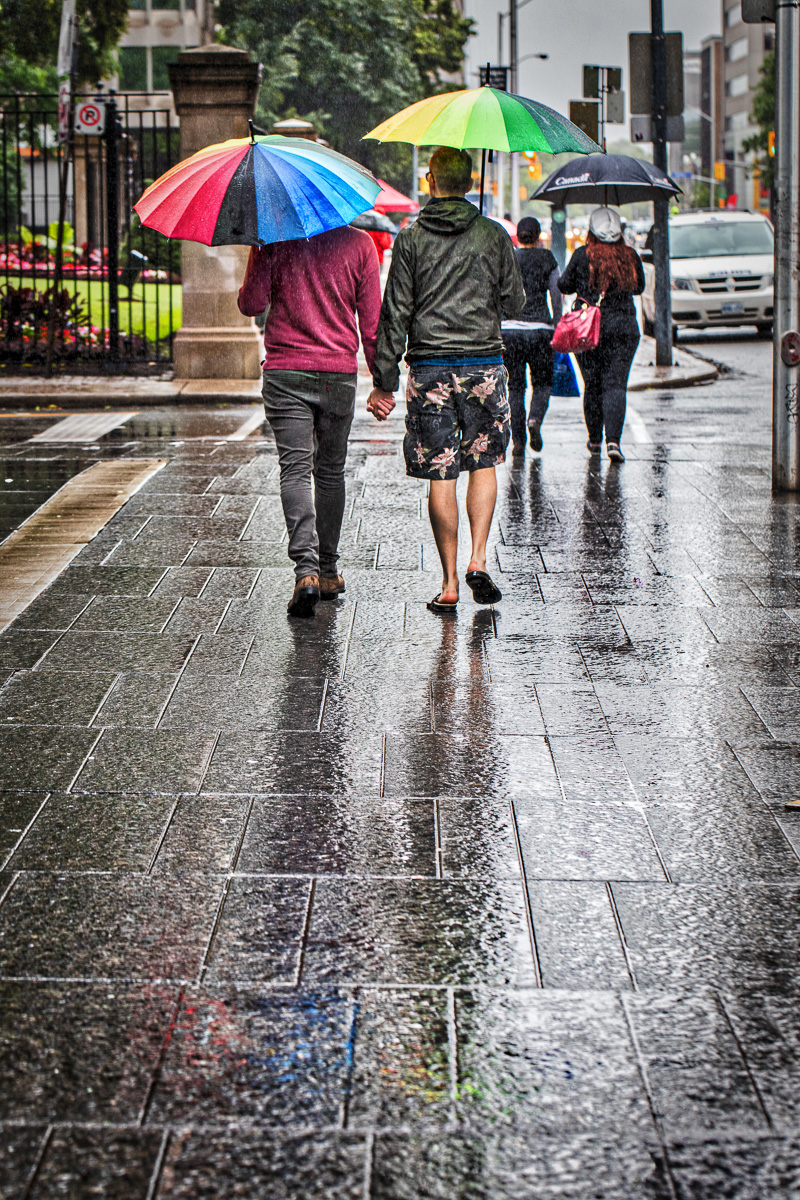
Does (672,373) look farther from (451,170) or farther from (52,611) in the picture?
(52,611)

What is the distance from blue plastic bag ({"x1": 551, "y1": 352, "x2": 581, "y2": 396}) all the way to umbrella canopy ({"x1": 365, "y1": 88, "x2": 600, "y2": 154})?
4290 millimetres

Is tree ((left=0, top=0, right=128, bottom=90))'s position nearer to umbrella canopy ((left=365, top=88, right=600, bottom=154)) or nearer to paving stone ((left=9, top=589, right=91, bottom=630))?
umbrella canopy ((left=365, top=88, right=600, bottom=154))

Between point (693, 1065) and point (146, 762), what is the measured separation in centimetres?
216

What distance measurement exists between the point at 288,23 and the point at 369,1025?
56.8 meters

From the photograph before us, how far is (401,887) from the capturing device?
357 centimetres

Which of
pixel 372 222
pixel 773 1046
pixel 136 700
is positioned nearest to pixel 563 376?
pixel 372 222

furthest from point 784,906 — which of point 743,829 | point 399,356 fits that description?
point 399,356

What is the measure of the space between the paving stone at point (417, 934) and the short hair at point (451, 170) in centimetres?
358

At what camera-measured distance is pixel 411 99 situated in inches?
2282

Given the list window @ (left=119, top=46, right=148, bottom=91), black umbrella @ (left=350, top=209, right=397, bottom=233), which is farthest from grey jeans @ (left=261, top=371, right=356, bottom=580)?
window @ (left=119, top=46, right=148, bottom=91)

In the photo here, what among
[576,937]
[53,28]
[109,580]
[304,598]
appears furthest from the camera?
[53,28]

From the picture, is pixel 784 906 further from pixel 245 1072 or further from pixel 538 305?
pixel 538 305

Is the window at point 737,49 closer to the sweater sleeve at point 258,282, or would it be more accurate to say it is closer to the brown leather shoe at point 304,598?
the sweater sleeve at point 258,282

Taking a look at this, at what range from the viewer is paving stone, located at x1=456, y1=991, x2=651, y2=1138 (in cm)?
260
